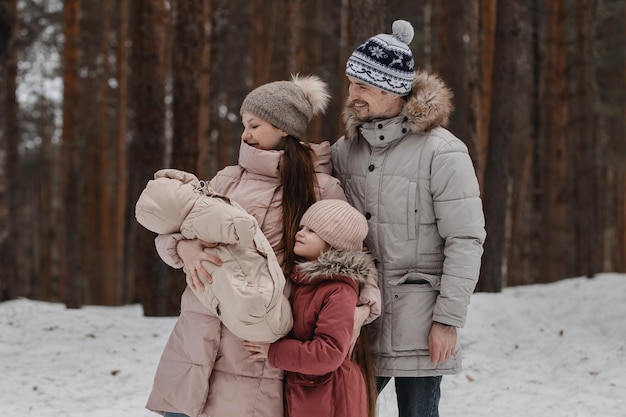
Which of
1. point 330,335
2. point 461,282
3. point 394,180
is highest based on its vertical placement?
point 394,180

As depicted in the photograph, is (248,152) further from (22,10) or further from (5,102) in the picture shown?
(22,10)

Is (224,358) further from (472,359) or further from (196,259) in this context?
(472,359)

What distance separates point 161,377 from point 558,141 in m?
11.4

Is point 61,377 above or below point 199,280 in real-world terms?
below

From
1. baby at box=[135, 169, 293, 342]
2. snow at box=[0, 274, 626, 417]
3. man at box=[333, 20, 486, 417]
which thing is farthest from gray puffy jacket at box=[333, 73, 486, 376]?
snow at box=[0, 274, 626, 417]

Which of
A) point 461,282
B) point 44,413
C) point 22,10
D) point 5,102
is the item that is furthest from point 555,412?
point 22,10

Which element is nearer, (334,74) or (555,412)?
(555,412)

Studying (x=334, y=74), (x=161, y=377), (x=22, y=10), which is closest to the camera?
(x=161, y=377)

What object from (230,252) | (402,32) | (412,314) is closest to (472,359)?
(412,314)

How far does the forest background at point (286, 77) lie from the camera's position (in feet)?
26.4

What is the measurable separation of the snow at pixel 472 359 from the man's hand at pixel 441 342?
2.58 m

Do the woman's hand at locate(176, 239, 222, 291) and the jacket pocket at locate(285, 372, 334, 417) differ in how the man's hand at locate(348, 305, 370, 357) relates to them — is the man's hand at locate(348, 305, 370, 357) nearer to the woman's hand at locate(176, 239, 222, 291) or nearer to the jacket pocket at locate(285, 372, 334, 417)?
the jacket pocket at locate(285, 372, 334, 417)

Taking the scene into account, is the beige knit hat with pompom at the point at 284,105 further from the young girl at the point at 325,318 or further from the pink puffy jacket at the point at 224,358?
the young girl at the point at 325,318

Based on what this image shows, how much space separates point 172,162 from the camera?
7.69 meters
